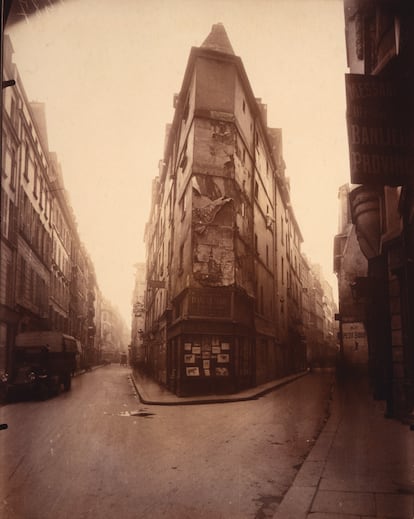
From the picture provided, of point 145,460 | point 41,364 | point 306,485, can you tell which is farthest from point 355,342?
point 306,485

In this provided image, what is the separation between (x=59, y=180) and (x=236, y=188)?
981 cm

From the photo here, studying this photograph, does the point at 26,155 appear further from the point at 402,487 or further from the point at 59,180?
the point at 402,487

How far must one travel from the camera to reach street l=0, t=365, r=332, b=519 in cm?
432

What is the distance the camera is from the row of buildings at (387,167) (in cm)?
548

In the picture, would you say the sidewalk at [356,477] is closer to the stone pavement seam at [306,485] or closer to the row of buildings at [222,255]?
the stone pavement seam at [306,485]

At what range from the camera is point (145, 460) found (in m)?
6.07

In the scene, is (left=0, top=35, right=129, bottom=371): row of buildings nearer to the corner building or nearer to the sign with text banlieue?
the sign with text banlieue

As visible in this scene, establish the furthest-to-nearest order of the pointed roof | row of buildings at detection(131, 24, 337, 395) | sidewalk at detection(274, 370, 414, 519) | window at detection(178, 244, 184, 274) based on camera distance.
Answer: window at detection(178, 244, 184, 274) → row of buildings at detection(131, 24, 337, 395) → the pointed roof → sidewalk at detection(274, 370, 414, 519)

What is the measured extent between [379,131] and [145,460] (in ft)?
16.4

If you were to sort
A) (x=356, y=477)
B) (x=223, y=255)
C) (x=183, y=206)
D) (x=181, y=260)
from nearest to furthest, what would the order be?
(x=356, y=477)
(x=223, y=255)
(x=181, y=260)
(x=183, y=206)

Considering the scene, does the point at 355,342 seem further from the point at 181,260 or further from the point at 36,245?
the point at 36,245

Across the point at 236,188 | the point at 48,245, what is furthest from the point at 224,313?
the point at 48,245

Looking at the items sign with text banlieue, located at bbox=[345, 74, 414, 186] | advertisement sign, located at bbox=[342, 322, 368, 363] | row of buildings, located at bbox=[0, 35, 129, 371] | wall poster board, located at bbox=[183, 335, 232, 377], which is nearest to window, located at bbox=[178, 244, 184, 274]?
wall poster board, located at bbox=[183, 335, 232, 377]

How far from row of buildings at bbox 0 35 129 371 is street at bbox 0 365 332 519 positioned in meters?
1.70
